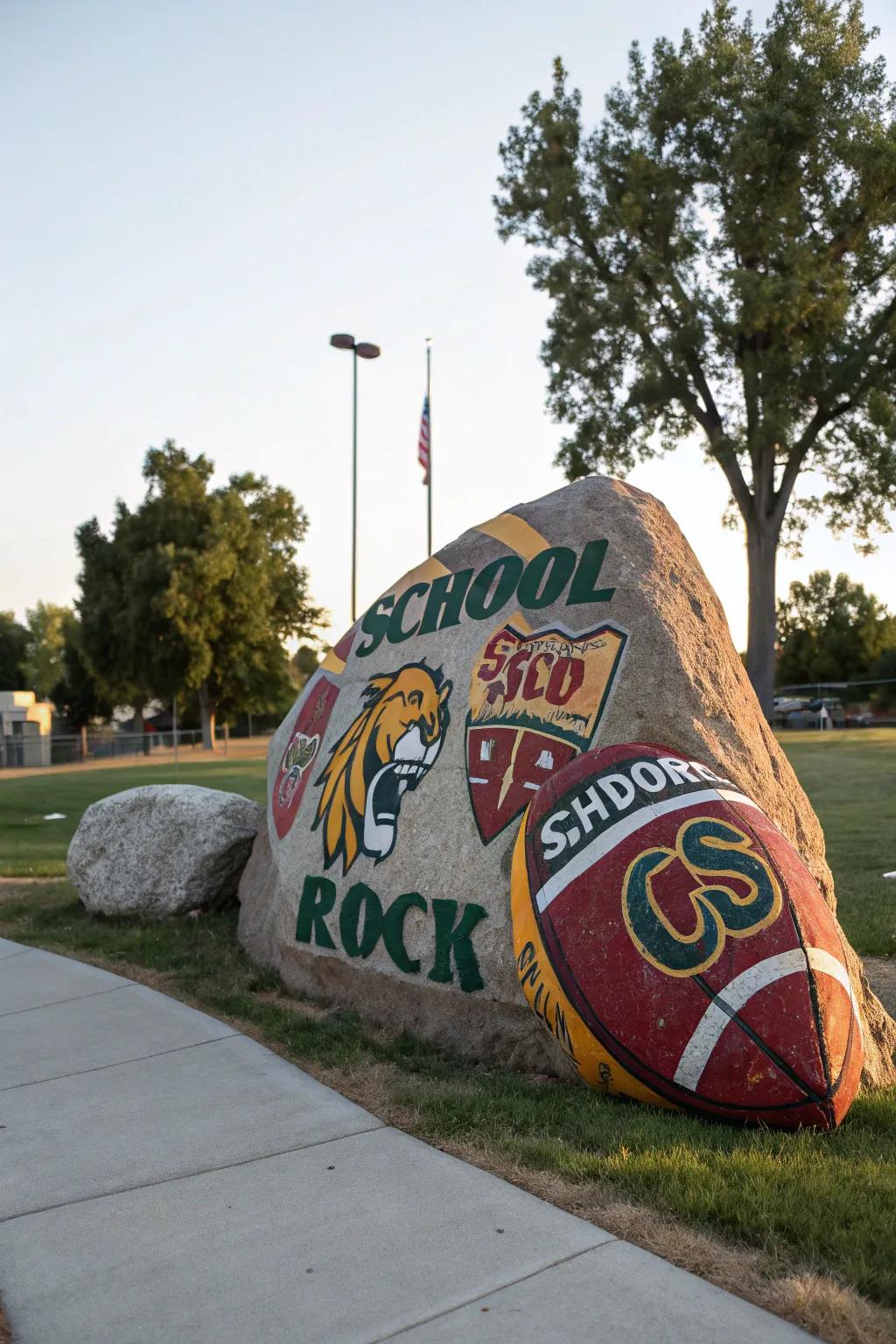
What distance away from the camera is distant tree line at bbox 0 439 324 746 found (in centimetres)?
4359

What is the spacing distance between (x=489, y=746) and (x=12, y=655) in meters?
91.3

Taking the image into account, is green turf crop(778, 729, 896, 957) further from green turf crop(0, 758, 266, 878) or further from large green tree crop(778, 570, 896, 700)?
large green tree crop(778, 570, 896, 700)

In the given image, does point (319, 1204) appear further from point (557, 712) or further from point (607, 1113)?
point (557, 712)

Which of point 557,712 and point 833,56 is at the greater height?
point 833,56

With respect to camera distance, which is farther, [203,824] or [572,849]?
[203,824]

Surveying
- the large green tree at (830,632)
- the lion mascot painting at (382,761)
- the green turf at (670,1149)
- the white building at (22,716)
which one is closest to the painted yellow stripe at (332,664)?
the lion mascot painting at (382,761)

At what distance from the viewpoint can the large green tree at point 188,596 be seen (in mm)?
43562

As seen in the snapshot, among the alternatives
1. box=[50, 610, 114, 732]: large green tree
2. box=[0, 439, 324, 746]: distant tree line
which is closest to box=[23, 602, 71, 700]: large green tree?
box=[50, 610, 114, 732]: large green tree

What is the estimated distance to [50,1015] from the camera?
231 inches

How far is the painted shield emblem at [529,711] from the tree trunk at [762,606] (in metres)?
21.8

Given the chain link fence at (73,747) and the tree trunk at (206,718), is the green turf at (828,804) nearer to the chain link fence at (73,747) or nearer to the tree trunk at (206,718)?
the chain link fence at (73,747)

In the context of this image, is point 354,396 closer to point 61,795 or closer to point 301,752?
point 61,795

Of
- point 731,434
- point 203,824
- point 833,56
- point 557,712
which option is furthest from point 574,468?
point 557,712

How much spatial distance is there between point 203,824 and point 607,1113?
16.4ft
